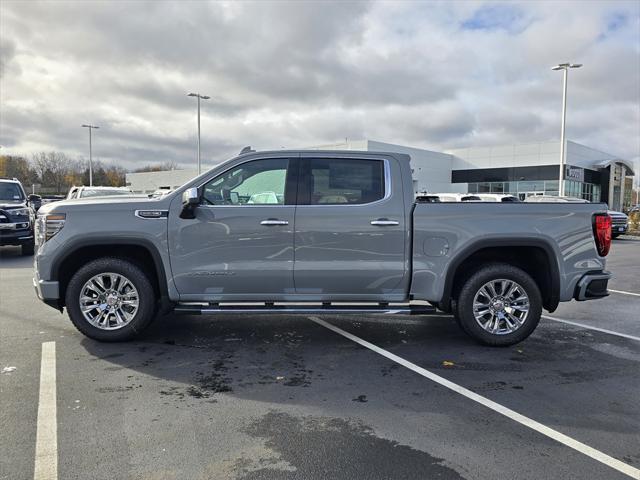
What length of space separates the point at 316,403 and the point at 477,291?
2.32 metres

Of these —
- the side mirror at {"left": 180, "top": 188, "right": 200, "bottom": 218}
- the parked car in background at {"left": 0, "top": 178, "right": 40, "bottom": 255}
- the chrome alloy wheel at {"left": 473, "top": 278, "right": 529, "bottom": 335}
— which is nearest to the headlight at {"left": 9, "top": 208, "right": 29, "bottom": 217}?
the parked car in background at {"left": 0, "top": 178, "right": 40, "bottom": 255}

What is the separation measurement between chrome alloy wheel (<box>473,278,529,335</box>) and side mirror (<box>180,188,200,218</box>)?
3.06 m

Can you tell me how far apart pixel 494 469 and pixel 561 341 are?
3.27m

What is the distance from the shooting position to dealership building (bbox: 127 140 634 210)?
43750 millimetres

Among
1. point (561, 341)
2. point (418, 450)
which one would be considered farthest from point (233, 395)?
point (561, 341)

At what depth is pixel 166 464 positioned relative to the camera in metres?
3.02

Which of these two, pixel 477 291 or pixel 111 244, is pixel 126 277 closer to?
pixel 111 244

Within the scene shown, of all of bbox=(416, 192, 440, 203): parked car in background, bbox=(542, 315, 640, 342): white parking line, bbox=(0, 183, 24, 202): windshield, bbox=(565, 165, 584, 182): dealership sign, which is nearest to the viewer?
bbox=(416, 192, 440, 203): parked car in background

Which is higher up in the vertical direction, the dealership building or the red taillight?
the dealership building

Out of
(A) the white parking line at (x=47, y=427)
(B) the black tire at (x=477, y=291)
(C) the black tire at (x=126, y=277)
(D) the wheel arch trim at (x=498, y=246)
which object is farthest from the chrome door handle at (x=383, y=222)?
(A) the white parking line at (x=47, y=427)

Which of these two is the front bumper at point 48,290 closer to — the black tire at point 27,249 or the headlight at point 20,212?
the headlight at point 20,212

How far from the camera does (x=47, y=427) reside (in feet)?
11.4

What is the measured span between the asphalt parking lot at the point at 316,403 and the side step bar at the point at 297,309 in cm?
43

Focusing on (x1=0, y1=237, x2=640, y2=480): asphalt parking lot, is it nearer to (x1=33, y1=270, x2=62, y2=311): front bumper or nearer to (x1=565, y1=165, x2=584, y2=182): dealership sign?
(x1=33, y1=270, x2=62, y2=311): front bumper
